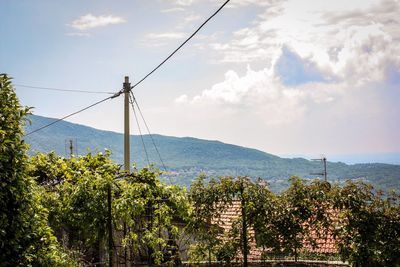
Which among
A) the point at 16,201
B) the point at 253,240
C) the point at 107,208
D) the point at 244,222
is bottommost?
the point at 253,240

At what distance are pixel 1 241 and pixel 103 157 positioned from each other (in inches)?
194

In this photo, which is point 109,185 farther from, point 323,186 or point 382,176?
point 382,176

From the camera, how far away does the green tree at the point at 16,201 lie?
19.7 ft

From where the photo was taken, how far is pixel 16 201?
6.16 m

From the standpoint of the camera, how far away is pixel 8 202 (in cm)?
609

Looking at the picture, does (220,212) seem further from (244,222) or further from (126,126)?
(126,126)

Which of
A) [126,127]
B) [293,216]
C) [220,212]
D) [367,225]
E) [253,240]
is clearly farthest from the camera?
[126,127]

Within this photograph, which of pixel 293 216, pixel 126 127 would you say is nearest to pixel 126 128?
pixel 126 127

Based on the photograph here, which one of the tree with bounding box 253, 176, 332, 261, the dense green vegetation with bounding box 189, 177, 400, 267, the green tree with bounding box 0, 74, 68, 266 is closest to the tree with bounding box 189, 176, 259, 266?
the dense green vegetation with bounding box 189, 177, 400, 267

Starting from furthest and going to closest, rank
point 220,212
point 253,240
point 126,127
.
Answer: point 126,127
point 220,212
point 253,240

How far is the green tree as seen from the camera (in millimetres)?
5996

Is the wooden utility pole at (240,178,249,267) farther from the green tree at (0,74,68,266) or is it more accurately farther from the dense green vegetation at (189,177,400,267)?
the green tree at (0,74,68,266)

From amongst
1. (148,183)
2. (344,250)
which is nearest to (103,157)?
(148,183)

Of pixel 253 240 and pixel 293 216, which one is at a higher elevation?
pixel 293 216
